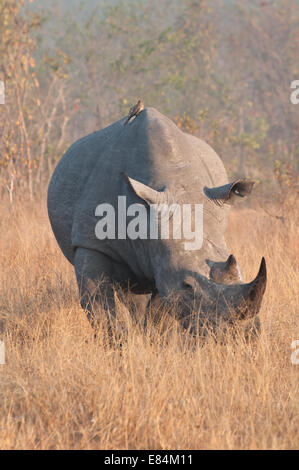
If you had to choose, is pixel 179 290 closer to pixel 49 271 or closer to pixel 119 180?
pixel 119 180

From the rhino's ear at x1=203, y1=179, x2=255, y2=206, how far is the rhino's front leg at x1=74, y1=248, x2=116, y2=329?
0.88 meters

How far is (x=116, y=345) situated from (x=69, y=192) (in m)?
1.48

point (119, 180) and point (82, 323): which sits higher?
point (119, 180)

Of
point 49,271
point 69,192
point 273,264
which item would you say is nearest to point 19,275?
point 49,271

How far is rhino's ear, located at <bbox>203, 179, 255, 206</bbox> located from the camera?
173 inches

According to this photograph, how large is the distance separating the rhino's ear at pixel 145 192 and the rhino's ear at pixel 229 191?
393mm

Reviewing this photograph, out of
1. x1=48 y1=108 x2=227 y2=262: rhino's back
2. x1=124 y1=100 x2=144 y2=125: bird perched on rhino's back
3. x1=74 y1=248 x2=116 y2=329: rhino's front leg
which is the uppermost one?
x1=124 y1=100 x2=144 y2=125: bird perched on rhino's back

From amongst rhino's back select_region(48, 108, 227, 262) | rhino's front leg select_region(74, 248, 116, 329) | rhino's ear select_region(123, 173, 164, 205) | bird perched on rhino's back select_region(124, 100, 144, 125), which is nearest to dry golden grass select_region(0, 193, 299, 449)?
rhino's front leg select_region(74, 248, 116, 329)

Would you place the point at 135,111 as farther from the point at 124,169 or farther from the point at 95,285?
the point at 95,285

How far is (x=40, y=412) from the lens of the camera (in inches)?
132

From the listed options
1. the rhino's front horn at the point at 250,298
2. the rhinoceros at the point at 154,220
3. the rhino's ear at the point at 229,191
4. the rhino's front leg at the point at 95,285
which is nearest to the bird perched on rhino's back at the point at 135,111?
the rhinoceros at the point at 154,220

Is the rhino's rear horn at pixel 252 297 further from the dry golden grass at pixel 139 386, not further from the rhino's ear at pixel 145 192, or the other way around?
the rhino's ear at pixel 145 192

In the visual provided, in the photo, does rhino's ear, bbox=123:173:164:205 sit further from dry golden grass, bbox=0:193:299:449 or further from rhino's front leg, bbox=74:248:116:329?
dry golden grass, bbox=0:193:299:449

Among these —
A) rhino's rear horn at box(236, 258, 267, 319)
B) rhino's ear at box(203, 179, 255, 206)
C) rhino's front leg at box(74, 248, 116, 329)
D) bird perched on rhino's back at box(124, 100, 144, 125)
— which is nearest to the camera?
rhino's rear horn at box(236, 258, 267, 319)
